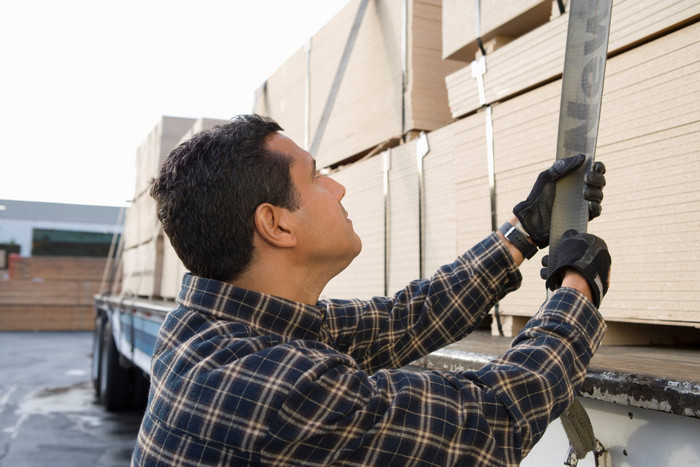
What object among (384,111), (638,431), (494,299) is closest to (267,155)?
(494,299)

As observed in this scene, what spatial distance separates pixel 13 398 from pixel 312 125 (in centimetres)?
633

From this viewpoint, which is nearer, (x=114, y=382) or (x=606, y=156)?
(x=606, y=156)

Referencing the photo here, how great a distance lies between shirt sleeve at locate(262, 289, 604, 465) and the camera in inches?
40.2

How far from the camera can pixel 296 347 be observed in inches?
43.4

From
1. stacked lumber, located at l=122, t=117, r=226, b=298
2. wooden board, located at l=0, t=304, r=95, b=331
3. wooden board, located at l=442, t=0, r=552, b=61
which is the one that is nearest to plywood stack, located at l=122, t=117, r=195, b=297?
stacked lumber, located at l=122, t=117, r=226, b=298

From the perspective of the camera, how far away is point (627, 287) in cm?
166

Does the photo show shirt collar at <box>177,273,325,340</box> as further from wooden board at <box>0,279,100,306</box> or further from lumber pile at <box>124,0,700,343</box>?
wooden board at <box>0,279,100,306</box>

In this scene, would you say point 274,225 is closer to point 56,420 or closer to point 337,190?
point 337,190

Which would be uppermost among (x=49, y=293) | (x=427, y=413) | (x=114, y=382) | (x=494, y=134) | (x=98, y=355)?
(x=494, y=134)

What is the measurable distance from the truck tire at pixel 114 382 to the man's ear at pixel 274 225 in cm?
676

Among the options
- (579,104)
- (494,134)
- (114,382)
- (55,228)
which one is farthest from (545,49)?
(55,228)

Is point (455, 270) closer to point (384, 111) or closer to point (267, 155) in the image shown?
point (267, 155)

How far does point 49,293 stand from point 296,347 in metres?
19.1

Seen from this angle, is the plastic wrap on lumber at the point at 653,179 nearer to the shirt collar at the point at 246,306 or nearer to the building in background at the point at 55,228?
the shirt collar at the point at 246,306
